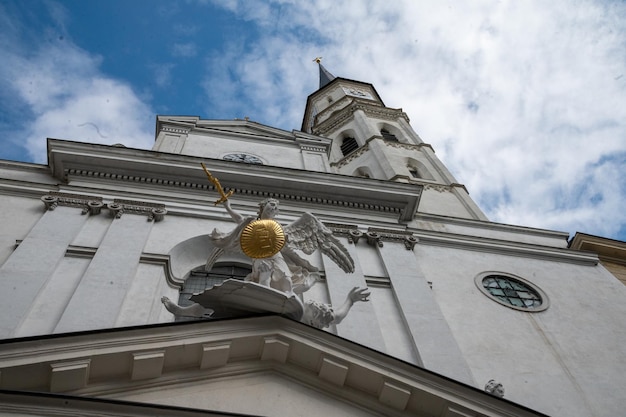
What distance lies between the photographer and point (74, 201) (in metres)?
12.3

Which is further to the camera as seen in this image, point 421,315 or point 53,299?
point 421,315

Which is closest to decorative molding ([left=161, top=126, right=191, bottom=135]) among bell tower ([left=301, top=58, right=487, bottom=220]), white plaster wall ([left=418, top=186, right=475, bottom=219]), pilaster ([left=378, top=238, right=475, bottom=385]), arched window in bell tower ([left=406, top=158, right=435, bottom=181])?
bell tower ([left=301, top=58, right=487, bottom=220])

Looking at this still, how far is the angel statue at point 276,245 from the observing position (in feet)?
27.0

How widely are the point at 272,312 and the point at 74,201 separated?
268 inches

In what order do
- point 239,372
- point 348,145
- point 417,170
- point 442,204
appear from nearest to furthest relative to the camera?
1. point 239,372
2. point 442,204
3. point 417,170
4. point 348,145

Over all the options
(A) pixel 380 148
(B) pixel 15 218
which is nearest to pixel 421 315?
(B) pixel 15 218

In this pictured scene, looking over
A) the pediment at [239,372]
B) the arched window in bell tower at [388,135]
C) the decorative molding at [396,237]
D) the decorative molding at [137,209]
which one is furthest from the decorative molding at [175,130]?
the pediment at [239,372]

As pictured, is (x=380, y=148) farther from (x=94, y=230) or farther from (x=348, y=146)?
(x=94, y=230)

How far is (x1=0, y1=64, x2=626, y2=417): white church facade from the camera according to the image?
267 inches

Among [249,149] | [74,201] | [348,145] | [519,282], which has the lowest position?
[519,282]

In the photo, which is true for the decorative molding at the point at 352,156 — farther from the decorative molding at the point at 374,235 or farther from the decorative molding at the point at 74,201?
the decorative molding at the point at 74,201

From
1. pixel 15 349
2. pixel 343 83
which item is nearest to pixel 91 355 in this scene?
pixel 15 349

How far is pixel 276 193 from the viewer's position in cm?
1440

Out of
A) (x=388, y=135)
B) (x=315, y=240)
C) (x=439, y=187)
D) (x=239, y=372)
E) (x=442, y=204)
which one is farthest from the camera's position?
(x=388, y=135)
